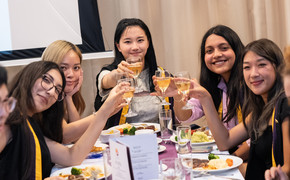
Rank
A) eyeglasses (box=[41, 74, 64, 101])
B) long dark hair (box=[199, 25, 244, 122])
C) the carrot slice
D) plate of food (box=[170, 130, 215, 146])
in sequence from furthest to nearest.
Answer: long dark hair (box=[199, 25, 244, 122]), plate of food (box=[170, 130, 215, 146]), eyeglasses (box=[41, 74, 64, 101]), the carrot slice

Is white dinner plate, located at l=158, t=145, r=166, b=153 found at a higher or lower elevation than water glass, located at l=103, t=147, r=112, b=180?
lower

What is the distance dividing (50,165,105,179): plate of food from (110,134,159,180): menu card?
284mm

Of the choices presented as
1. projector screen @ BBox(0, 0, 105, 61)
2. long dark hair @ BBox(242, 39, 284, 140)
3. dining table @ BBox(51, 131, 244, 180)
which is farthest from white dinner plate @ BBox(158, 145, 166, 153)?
projector screen @ BBox(0, 0, 105, 61)

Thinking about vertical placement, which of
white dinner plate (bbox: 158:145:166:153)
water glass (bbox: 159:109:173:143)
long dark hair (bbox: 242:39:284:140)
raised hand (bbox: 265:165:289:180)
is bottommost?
white dinner plate (bbox: 158:145:166:153)

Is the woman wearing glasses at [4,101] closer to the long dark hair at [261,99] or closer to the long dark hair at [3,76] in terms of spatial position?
the long dark hair at [3,76]

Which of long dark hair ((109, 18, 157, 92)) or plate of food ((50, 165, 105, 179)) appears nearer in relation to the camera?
plate of food ((50, 165, 105, 179))

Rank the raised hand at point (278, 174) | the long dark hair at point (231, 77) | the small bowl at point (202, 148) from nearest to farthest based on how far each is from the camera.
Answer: the raised hand at point (278, 174)
the small bowl at point (202, 148)
the long dark hair at point (231, 77)

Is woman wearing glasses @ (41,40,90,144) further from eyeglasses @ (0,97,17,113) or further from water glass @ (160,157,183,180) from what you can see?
eyeglasses @ (0,97,17,113)

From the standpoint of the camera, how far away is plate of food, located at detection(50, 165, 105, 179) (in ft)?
5.42

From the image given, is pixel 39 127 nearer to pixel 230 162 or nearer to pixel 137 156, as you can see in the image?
pixel 137 156

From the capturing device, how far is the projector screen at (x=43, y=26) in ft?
11.8

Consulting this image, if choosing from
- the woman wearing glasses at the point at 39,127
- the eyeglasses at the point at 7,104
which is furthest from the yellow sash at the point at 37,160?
the eyeglasses at the point at 7,104

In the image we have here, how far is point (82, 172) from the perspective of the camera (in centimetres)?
180

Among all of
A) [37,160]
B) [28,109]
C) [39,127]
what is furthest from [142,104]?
[37,160]
